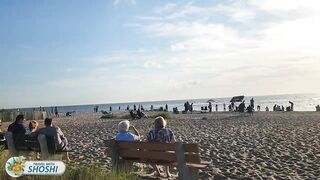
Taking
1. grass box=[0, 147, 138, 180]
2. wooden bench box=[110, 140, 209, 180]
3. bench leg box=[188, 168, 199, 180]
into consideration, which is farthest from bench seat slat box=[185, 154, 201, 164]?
grass box=[0, 147, 138, 180]

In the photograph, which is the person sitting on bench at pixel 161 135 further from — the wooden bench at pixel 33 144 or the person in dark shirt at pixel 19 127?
the person in dark shirt at pixel 19 127

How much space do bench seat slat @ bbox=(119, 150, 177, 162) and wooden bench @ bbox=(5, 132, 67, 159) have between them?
5.08 ft

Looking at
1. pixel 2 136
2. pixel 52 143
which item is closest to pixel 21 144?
pixel 52 143

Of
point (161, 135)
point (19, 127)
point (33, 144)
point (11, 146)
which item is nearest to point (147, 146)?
point (161, 135)

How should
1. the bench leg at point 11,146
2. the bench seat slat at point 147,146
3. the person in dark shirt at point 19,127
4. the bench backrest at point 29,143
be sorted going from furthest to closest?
the person in dark shirt at point 19,127 < the bench leg at point 11,146 < the bench backrest at point 29,143 < the bench seat slat at point 147,146

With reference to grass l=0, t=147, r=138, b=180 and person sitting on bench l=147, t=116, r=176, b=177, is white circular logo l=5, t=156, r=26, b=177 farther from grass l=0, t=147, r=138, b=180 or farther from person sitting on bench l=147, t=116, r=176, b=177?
person sitting on bench l=147, t=116, r=176, b=177

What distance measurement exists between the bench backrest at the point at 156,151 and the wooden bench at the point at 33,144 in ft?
4.95

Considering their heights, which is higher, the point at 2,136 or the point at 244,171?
the point at 2,136

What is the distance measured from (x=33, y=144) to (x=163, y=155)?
119 inches

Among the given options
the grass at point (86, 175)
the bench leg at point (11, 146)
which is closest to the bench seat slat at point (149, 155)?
the grass at point (86, 175)

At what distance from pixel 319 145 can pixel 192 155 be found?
849 centimetres

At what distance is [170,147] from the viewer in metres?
6.37

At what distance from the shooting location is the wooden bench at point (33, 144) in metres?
7.80

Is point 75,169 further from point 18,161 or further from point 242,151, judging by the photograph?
point 242,151
